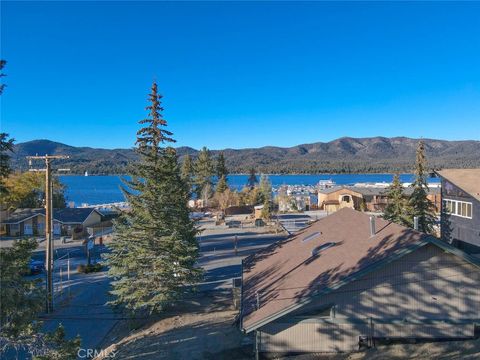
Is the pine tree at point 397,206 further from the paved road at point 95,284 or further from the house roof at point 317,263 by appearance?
the house roof at point 317,263

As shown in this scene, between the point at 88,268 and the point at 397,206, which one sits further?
the point at 397,206

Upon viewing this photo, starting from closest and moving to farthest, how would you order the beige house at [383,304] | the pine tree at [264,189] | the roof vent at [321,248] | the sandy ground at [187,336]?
1. the beige house at [383,304]
2. the sandy ground at [187,336]
3. the roof vent at [321,248]
4. the pine tree at [264,189]

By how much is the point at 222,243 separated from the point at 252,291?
26.1 metres

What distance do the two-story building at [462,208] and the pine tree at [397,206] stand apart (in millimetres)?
3353

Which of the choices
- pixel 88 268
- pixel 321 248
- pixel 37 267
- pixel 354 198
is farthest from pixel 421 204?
pixel 354 198

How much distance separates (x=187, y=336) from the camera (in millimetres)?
15953

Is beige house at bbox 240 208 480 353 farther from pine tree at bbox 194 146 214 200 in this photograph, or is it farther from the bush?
pine tree at bbox 194 146 214 200

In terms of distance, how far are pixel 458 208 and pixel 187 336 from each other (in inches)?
775

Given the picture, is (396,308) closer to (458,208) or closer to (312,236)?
(312,236)

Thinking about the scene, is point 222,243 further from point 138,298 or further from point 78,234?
point 138,298

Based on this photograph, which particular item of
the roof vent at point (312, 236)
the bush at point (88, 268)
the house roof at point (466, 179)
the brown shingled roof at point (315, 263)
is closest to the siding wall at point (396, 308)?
the brown shingled roof at point (315, 263)

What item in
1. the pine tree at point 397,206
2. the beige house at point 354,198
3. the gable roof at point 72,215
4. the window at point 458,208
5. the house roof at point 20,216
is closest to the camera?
the window at point 458,208

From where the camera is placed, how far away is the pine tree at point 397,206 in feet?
101

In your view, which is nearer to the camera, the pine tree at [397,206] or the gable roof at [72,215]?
the pine tree at [397,206]
